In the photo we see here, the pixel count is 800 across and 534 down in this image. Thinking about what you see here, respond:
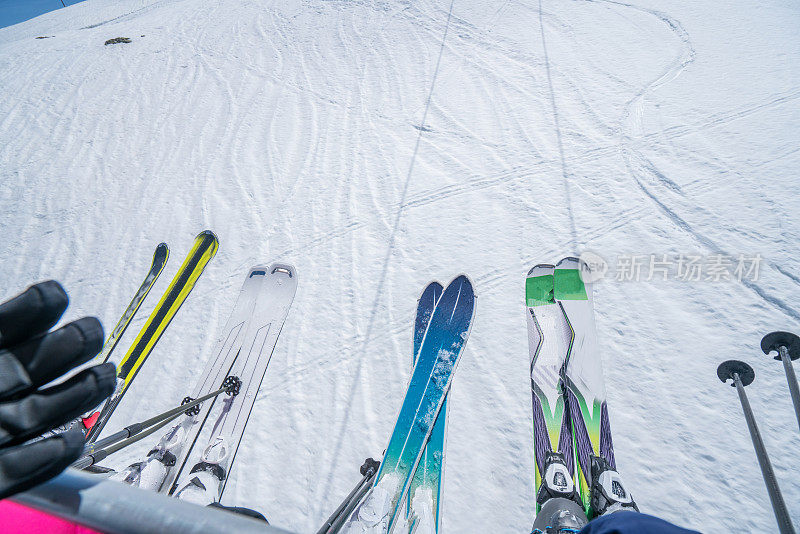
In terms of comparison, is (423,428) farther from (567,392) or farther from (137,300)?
(137,300)

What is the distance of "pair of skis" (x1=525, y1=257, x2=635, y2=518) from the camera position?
7.55ft

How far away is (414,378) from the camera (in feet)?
9.74

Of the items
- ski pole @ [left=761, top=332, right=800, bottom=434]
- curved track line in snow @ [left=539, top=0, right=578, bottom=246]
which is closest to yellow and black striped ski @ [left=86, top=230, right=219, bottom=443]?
curved track line in snow @ [left=539, top=0, right=578, bottom=246]

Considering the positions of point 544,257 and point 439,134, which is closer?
point 544,257

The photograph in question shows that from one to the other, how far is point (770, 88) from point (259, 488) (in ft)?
24.8

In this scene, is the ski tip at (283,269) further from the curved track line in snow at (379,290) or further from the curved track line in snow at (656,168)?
the curved track line in snow at (656,168)

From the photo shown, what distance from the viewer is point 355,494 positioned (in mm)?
2207

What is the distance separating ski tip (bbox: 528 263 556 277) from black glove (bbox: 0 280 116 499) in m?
3.19

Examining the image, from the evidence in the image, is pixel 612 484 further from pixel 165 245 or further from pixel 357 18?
pixel 357 18

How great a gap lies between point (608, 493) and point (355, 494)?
1373 millimetres

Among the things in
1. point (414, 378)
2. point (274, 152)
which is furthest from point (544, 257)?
point (274, 152)

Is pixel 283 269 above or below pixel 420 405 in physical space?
above

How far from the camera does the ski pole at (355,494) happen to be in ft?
6.26

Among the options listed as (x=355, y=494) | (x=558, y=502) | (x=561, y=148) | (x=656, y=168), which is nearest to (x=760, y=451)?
(x=558, y=502)
